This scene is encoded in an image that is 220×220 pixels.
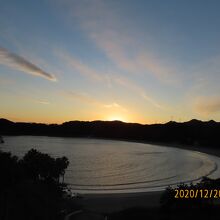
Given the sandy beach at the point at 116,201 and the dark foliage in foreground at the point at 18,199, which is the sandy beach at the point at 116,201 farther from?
the dark foliage in foreground at the point at 18,199

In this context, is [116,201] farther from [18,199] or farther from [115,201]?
[18,199]

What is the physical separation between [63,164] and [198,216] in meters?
36.1

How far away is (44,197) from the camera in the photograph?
36.3m

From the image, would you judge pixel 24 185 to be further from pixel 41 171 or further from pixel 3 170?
pixel 41 171

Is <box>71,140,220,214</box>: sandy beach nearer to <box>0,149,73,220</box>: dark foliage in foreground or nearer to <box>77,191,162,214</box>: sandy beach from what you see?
<box>77,191,162,214</box>: sandy beach
